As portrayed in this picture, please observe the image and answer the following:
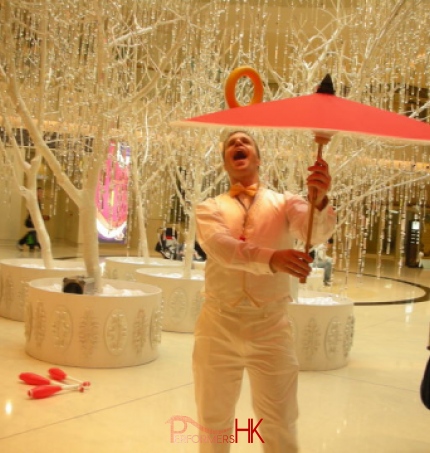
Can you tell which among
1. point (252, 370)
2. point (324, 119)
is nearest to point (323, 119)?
point (324, 119)

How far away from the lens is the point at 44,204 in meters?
15.0

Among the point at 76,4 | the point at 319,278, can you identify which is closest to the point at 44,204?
the point at 319,278

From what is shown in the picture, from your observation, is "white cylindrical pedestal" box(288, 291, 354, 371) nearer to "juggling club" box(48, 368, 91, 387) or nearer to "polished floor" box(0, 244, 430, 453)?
"polished floor" box(0, 244, 430, 453)

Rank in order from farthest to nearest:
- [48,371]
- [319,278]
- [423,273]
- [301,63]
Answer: [423,273]
[319,278]
[301,63]
[48,371]

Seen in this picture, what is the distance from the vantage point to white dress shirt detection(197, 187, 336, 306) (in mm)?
1919

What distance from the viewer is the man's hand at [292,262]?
177 centimetres

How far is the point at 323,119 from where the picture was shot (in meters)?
1.74

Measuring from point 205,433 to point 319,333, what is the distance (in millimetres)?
2495

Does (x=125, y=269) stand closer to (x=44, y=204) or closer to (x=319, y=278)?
(x=319, y=278)

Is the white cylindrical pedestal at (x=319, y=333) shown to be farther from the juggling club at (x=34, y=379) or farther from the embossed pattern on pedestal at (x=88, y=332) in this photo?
the juggling club at (x=34, y=379)

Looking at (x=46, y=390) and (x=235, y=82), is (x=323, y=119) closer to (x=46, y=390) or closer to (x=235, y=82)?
(x=235, y=82)

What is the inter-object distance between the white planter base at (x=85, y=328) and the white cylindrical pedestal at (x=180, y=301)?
1.24 meters

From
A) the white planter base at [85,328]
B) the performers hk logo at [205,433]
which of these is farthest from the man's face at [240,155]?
the white planter base at [85,328]

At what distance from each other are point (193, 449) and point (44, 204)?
12.9m
